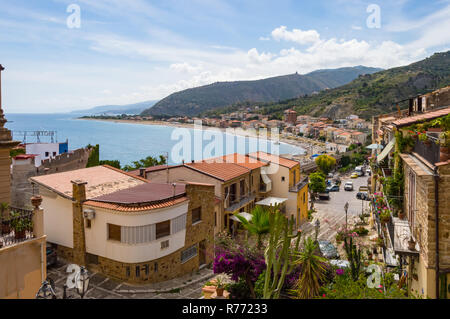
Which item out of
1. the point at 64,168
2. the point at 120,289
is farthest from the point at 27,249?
the point at 64,168

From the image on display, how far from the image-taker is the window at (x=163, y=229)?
1488 centimetres

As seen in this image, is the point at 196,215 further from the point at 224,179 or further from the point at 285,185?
the point at 285,185

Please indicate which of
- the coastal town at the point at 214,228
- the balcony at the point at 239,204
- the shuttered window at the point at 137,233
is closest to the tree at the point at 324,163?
the coastal town at the point at 214,228

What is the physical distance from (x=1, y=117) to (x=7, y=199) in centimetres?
237

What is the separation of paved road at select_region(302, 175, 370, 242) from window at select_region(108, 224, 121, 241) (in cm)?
1467

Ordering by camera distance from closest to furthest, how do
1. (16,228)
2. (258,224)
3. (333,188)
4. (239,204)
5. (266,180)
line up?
(258,224)
(16,228)
(239,204)
(266,180)
(333,188)

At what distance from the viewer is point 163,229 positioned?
49.6 ft

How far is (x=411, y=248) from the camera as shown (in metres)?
8.46

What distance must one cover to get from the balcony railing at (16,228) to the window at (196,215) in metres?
Result: 9.18

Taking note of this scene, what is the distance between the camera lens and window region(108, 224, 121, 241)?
14.4m

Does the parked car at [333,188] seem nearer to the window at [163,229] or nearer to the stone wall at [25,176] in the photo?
the stone wall at [25,176]

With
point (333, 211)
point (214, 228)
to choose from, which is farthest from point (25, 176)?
point (333, 211)

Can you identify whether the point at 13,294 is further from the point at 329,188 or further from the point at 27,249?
the point at 329,188

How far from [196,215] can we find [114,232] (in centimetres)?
435
